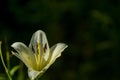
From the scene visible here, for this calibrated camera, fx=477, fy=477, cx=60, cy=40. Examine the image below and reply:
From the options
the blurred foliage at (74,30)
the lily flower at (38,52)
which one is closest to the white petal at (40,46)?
the lily flower at (38,52)

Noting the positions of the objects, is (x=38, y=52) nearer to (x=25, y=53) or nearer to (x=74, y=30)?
(x=25, y=53)

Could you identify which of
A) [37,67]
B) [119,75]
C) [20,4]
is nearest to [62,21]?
[20,4]

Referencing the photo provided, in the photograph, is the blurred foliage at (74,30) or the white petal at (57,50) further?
the blurred foliage at (74,30)

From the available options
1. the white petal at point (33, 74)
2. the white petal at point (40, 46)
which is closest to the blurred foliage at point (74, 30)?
the white petal at point (40, 46)

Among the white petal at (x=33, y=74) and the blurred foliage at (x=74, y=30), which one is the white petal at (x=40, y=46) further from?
the blurred foliage at (x=74, y=30)

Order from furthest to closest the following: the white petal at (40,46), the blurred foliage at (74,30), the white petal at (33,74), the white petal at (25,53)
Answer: the blurred foliage at (74,30)
the white petal at (40,46)
the white petal at (25,53)
the white petal at (33,74)

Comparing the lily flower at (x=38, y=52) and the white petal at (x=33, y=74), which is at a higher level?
the lily flower at (x=38, y=52)

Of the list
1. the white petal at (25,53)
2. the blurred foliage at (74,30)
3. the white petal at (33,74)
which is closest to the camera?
the white petal at (33,74)

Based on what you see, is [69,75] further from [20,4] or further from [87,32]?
[20,4]
